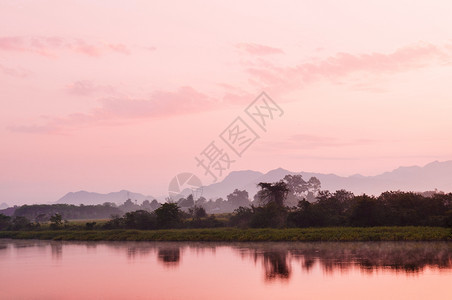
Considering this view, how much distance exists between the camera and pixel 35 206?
148 meters

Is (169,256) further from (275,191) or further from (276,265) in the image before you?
(275,191)

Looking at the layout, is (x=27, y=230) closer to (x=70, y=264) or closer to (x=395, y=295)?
(x=70, y=264)

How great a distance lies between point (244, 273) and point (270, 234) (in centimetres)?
2089

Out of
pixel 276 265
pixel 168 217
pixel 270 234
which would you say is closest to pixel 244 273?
pixel 276 265

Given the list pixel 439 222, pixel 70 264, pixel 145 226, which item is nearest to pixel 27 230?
pixel 145 226

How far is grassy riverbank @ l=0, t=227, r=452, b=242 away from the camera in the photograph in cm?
4412

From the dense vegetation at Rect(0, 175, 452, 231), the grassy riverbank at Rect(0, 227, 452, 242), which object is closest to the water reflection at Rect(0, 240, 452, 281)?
the grassy riverbank at Rect(0, 227, 452, 242)

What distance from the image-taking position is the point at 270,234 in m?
51.4

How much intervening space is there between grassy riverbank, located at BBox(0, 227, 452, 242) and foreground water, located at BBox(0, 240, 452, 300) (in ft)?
7.78

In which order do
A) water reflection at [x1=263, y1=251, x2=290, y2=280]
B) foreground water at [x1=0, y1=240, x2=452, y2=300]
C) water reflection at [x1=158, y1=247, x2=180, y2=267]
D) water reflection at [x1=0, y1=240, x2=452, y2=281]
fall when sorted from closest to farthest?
foreground water at [x1=0, y1=240, x2=452, y2=300] → water reflection at [x1=263, y1=251, x2=290, y2=280] → water reflection at [x1=0, y1=240, x2=452, y2=281] → water reflection at [x1=158, y1=247, x2=180, y2=267]

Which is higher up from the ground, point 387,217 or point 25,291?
point 387,217

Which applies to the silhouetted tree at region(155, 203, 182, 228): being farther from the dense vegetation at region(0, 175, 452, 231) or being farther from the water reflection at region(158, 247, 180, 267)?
the water reflection at region(158, 247, 180, 267)

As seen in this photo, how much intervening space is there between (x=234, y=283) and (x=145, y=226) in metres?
40.0

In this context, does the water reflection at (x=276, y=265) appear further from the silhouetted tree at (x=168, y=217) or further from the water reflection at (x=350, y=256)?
the silhouetted tree at (x=168, y=217)
